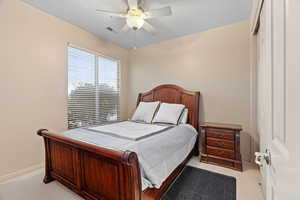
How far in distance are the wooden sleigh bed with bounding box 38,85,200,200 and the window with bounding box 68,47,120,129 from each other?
1122mm

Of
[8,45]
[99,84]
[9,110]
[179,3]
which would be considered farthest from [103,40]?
[9,110]

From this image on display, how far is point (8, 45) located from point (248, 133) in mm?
4230

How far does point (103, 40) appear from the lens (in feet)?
12.0

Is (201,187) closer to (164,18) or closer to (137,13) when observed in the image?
(137,13)

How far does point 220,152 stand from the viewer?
2594mm

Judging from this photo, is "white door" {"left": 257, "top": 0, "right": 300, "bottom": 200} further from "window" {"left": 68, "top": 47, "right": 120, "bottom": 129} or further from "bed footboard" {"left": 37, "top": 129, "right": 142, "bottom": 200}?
"window" {"left": 68, "top": 47, "right": 120, "bottom": 129}

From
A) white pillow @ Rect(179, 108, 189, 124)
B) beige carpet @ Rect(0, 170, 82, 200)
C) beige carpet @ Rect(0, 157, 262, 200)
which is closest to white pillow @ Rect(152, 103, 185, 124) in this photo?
white pillow @ Rect(179, 108, 189, 124)

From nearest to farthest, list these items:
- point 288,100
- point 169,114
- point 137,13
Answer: point 288,100 < point 137,13 < point 169,114

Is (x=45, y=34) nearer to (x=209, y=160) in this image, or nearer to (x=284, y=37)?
(x=284, y=37)

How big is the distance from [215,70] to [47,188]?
11.3ft

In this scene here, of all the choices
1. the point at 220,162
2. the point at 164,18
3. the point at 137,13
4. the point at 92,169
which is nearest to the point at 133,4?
the point at 137,13

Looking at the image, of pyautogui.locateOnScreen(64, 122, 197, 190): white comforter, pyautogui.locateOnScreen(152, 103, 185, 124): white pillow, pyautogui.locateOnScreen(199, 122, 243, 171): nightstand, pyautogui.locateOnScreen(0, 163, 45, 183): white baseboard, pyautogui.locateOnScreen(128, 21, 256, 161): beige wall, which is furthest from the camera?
pyautogui.locateOnScreen(152, 103, 185, 124): white pillow

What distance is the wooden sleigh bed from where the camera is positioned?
4.23 feet

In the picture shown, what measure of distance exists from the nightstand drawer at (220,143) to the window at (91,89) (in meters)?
2.47
